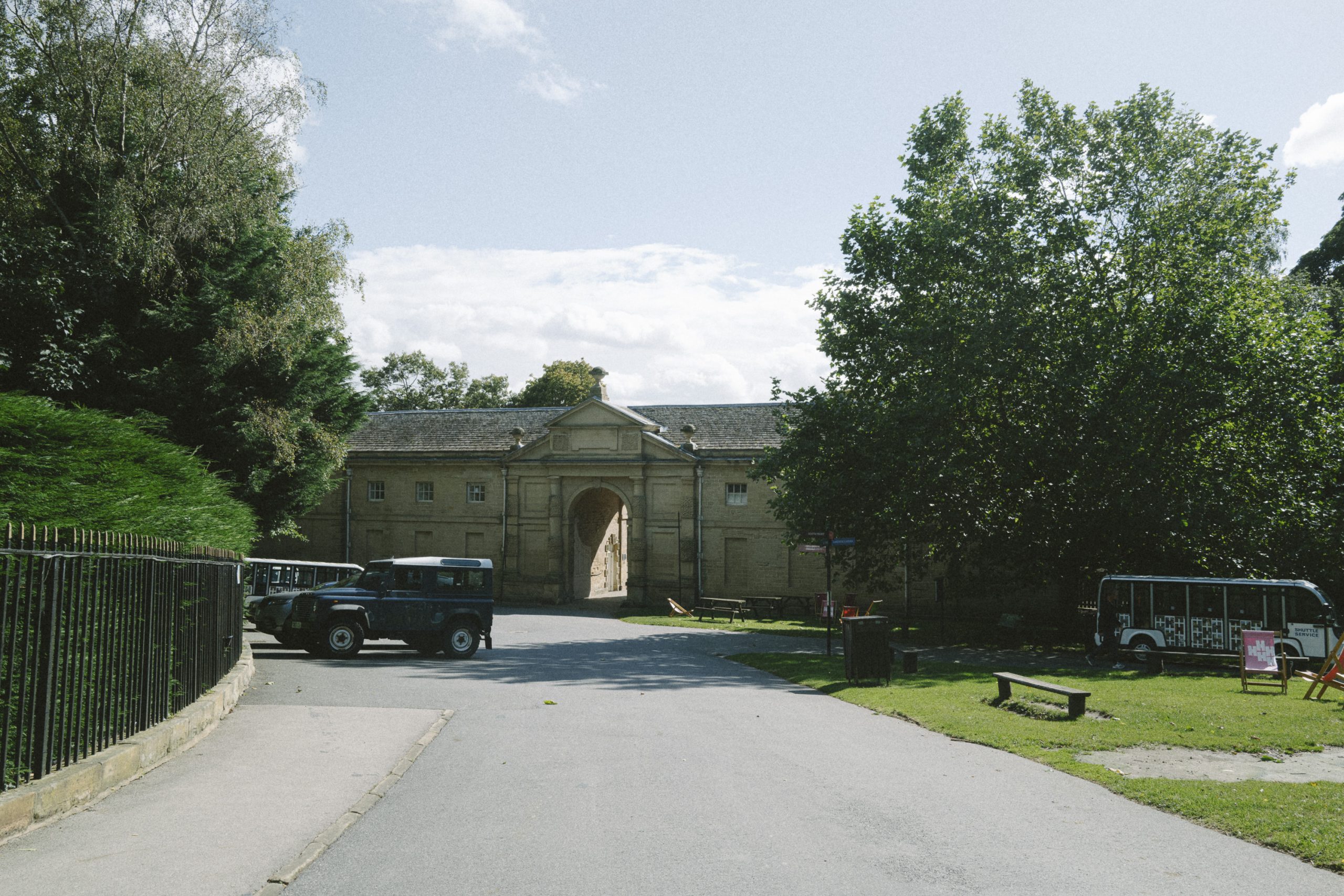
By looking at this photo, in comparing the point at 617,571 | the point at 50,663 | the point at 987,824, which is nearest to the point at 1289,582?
the point at 987,824

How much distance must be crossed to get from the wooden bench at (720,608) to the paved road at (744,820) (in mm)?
24920

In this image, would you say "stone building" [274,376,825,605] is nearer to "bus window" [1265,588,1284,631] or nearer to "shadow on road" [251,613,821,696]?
"shadow on road" [251,613,821,696]

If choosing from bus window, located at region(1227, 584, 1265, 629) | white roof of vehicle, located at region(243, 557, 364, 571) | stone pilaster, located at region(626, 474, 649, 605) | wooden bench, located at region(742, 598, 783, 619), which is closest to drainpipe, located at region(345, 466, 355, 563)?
stone pilaster, located at region(626, 474, 649, 605)

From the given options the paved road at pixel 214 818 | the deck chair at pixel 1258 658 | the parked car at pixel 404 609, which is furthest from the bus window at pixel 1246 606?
the paved road at pixel 214 818

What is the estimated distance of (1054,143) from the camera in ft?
84.7

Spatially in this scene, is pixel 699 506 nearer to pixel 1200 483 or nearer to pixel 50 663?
pixel 1200 483

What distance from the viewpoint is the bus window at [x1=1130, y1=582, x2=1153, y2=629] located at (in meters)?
21.4

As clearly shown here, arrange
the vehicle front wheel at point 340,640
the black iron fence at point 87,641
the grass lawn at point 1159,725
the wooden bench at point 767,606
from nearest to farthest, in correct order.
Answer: the black iron fence at point 87,641 < the grass lawn at point 1159,725 < the vehicle front wheel at point 340,640 < the wooden bench at point 767,606

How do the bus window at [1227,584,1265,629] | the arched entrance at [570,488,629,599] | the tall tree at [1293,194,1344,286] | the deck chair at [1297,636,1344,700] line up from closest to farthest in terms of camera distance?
the deck chair at [1297,636,1344,700], the bus window at [1227,584,1265,629], the tall tree at [1293,194,1344,286], the arched entrance at [570,488,629,599]

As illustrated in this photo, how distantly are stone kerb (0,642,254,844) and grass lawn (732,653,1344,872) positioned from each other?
8.34 m

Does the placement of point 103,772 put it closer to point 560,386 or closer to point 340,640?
point 340,640

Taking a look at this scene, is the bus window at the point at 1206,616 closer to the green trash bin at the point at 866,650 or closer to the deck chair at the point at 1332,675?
the deck chair at the point at 1332,675

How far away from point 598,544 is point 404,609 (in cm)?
3013

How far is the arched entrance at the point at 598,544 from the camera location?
149 ft
